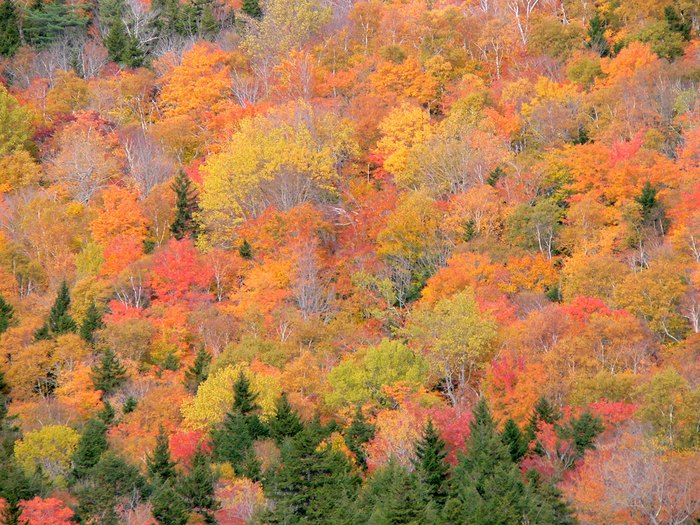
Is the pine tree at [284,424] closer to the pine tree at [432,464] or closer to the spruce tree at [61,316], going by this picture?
the pine tree at [432,464]

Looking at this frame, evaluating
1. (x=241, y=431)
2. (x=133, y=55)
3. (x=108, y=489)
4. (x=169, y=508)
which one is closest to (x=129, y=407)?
(x=241, y=431)

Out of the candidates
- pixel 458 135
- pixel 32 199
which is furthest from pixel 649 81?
pixel 32 199

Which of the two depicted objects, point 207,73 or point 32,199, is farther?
point 207,73

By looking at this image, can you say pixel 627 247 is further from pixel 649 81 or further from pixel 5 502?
pixel 5 502

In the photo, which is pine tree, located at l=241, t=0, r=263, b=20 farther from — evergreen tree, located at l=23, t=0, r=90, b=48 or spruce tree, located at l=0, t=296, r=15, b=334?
spruce tree, located at l=0, t=296, r=15, b=334

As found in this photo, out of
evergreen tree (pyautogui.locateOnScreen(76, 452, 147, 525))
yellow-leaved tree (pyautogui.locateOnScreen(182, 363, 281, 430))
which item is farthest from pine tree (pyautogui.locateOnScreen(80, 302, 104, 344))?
evergreen tree (pyautogui.locateOnScreen(76, 452, 147, 525))

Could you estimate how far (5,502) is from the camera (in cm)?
5672

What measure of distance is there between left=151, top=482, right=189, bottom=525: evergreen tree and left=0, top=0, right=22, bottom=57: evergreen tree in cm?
6361

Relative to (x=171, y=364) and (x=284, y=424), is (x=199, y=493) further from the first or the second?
(x=171, y=364)

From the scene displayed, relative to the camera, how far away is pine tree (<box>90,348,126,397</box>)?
2795 inches

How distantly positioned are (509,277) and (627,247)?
626cm

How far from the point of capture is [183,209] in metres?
85.5

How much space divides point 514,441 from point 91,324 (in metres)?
27.7

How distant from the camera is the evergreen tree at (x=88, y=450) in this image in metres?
61.6
